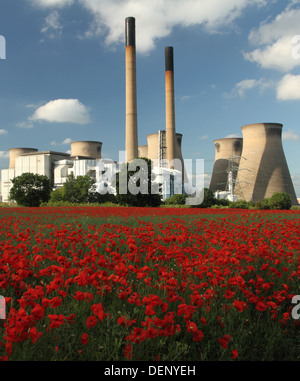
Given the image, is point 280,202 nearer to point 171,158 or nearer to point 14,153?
point 171,158

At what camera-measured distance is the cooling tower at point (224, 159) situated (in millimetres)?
51900

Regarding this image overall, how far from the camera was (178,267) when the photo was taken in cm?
313

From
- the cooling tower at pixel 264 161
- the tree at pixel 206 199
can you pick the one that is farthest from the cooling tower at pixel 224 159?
the tree at pixel 206 199

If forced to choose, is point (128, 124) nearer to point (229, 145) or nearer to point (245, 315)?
point (229, 145)

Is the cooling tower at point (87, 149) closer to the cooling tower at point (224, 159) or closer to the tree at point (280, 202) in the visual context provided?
the cooling tower at point (224, 159)

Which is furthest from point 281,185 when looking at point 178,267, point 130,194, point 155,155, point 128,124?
point 178,267

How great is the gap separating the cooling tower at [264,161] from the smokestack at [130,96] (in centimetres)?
1538

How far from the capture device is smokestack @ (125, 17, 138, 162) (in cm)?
3712

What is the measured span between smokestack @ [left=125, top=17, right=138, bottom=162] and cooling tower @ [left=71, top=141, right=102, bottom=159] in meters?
16.7

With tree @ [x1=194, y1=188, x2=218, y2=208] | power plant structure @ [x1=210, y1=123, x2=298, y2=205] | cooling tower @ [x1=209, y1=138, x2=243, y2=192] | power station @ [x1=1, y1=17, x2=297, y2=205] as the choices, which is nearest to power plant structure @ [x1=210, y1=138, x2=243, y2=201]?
cooling tower @ [x1=209, y1=138, x2=243, y2=192]

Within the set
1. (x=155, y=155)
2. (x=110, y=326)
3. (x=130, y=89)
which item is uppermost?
(x=130, y=89)

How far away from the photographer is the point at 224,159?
52.6 m

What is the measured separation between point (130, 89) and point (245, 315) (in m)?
37.5
